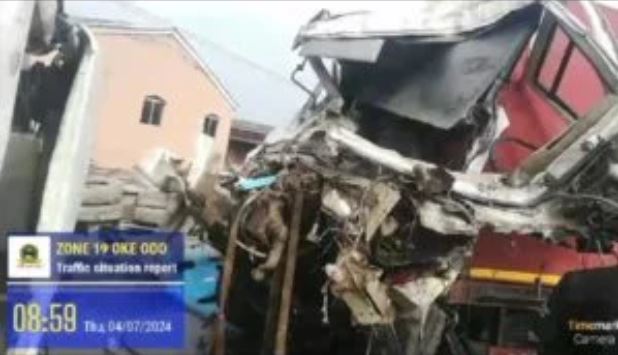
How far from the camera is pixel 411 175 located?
4.40m

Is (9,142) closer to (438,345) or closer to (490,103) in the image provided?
(438,345)

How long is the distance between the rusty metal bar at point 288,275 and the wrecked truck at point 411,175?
0.01 m

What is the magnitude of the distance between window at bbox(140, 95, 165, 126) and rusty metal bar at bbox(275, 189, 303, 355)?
64.6 feet

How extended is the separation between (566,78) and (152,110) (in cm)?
1895

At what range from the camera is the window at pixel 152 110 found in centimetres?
2381

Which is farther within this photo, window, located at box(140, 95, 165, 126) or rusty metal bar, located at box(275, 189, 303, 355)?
window, located at box(140, 95, 165, 126)

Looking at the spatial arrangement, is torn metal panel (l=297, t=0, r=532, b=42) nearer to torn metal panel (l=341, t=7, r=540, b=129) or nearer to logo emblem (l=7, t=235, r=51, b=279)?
torn metal panel (l=341, t=7, r=540, b=129)

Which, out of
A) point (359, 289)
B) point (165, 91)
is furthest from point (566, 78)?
point (165, 91)

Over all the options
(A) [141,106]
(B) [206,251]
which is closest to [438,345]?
(B) [206,251]

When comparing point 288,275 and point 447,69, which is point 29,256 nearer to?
point 288,275

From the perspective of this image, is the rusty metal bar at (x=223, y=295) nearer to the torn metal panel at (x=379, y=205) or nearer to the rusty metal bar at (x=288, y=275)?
the rusty metal bar at (x=288, y=275)
